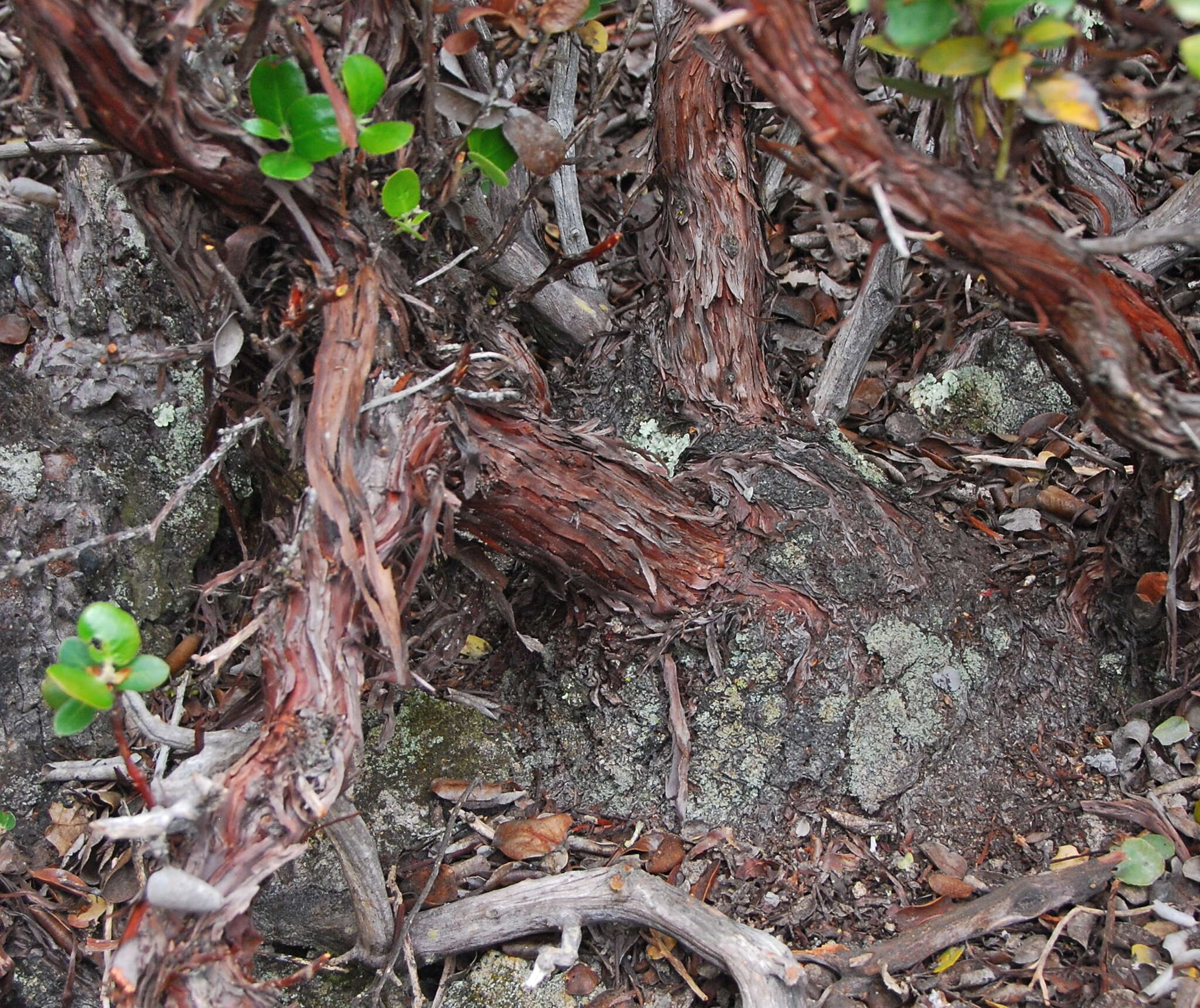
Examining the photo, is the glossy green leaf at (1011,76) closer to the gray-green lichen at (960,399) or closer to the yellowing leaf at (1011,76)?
the yellowing leaf at (1011,76)

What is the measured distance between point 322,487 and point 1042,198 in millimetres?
1072

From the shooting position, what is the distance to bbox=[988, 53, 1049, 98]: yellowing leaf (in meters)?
0.99

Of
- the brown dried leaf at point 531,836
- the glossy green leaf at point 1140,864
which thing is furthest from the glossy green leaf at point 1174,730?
the brown dried leaf at point 531,836

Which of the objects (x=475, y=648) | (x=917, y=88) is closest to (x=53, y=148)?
(x=475, y=648)

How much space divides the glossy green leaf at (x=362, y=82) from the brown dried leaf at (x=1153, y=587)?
1.56 meters

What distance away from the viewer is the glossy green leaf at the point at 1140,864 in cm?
157

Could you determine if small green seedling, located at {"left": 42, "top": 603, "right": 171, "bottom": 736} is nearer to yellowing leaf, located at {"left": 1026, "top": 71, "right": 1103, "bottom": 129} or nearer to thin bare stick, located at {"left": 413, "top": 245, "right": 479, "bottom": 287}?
thin bare stick, located at {"left": 413, "top": 245, "right": 479, "bottom": 287}

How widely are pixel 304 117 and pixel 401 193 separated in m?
0.16

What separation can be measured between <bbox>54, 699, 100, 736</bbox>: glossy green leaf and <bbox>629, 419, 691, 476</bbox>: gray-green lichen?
1.13 metres

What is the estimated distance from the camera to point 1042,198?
1301 mm

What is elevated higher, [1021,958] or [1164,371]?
[1164,371]

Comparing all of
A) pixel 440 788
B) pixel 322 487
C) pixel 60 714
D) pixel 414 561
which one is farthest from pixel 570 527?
pixel 60 714

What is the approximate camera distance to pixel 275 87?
121 centimetres

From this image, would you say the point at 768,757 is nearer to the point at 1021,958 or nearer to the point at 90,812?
the point at 1021,958
